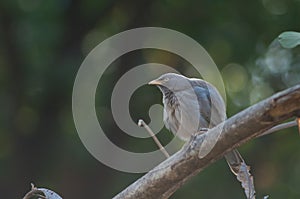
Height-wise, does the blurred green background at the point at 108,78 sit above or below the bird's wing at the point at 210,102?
above

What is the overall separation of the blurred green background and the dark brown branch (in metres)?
3.38

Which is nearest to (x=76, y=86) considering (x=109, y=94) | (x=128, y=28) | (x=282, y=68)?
(x=109, y=94)

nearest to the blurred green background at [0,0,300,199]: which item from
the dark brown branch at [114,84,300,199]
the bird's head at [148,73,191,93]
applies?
the bird's head at [148,73,191,93]

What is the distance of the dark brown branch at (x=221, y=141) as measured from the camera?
4.56ft

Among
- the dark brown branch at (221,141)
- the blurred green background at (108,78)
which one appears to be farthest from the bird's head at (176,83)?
the blurred green background at (108,78)

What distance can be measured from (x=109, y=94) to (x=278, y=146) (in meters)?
1.52

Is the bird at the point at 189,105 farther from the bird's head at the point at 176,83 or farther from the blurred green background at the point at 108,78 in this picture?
the blurred green background at the point at 108,78

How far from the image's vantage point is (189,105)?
9.04 feet

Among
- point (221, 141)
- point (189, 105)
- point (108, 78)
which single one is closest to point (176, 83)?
point (189, 105)

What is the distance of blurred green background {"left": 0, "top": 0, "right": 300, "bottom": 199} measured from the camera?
5.18 metres

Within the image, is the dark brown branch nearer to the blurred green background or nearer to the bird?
the bird

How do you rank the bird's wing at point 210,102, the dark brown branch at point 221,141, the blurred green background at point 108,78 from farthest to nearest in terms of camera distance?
1. the blurred green background at point 108,78
2. the bird's wing at point 210,102
3. the dark brown branch at point 221,141

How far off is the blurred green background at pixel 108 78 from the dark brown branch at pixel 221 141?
3381 millimetres

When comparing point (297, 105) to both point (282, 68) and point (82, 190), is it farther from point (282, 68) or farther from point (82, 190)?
point (82, 190)
